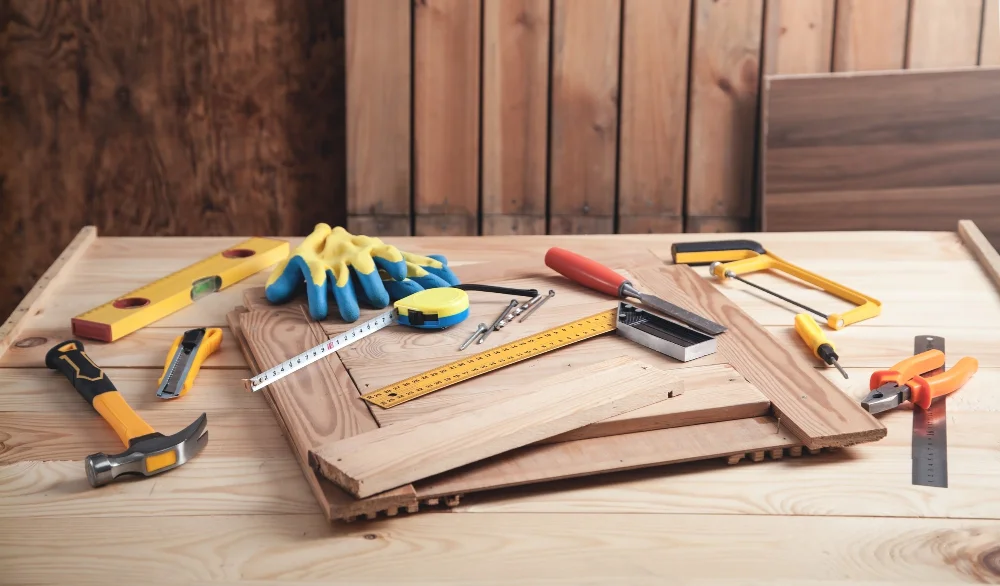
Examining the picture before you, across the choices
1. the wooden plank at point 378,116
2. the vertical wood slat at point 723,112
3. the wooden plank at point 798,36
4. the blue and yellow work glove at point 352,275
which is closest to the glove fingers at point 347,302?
the blue and yellow work glove at point 352,275

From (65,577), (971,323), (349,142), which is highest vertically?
(349,142)

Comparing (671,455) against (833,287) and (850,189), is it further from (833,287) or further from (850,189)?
(850,189)

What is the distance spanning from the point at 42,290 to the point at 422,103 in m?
1.11

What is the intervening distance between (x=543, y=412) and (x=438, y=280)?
52 centimetres

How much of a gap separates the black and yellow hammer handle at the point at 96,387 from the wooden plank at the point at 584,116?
55.4 inches

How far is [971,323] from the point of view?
1.62m

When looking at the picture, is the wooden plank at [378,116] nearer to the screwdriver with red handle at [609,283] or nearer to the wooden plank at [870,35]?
the screwdriver with red handle at [609,283]

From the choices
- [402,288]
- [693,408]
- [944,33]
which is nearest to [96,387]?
[402,288]

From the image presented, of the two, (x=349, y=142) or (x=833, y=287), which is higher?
(x=349, y=142)

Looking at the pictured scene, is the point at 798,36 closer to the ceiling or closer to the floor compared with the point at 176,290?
closer to the ceiling

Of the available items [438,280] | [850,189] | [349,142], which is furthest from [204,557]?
[850,189]

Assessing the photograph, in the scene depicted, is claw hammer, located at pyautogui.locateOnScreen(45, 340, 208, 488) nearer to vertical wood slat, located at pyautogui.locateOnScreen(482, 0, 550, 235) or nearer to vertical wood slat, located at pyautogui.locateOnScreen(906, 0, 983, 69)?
vertical wood slat, located at pyautogui.locateOnScreen(482, 0, 550, 235)

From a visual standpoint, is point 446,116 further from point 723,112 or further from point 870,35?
point 870,35

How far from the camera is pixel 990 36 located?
2.52 meters
